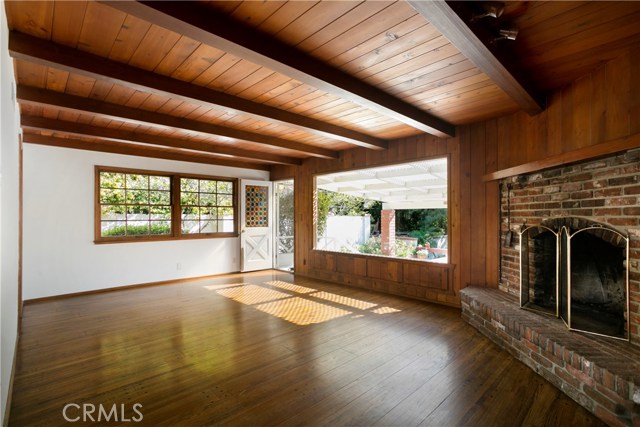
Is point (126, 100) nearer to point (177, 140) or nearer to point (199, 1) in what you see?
point (177, 140)

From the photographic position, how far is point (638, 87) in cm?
231

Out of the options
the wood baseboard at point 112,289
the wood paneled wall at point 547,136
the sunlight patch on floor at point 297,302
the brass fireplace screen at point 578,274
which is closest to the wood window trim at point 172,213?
the wood baseboard at point 112,289

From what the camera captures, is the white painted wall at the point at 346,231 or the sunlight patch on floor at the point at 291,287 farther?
the white painted wall at the point at 346,231

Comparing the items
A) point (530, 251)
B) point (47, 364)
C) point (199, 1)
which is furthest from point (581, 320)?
point (47, 364)

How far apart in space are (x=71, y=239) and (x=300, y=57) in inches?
195

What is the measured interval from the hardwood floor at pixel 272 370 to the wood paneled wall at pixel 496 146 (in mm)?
909

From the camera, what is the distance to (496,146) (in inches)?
154

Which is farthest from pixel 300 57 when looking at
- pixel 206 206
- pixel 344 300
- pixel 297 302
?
pixel 206 206

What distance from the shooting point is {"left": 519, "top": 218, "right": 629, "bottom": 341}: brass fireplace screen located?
2588mm

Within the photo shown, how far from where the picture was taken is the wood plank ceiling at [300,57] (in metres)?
1.88

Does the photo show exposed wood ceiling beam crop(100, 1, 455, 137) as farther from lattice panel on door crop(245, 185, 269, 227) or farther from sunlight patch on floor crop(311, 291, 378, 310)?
lattice panel on door crop(245, 185, 269, 227)

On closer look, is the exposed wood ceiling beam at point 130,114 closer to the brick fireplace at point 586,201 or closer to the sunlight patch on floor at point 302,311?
the sunlight patch on floor at point 302,311

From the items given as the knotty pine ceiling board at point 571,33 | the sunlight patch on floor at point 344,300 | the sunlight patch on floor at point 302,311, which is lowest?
the sunlight patch on floor at point 344,300

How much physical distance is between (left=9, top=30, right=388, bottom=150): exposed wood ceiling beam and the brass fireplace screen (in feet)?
9.33
